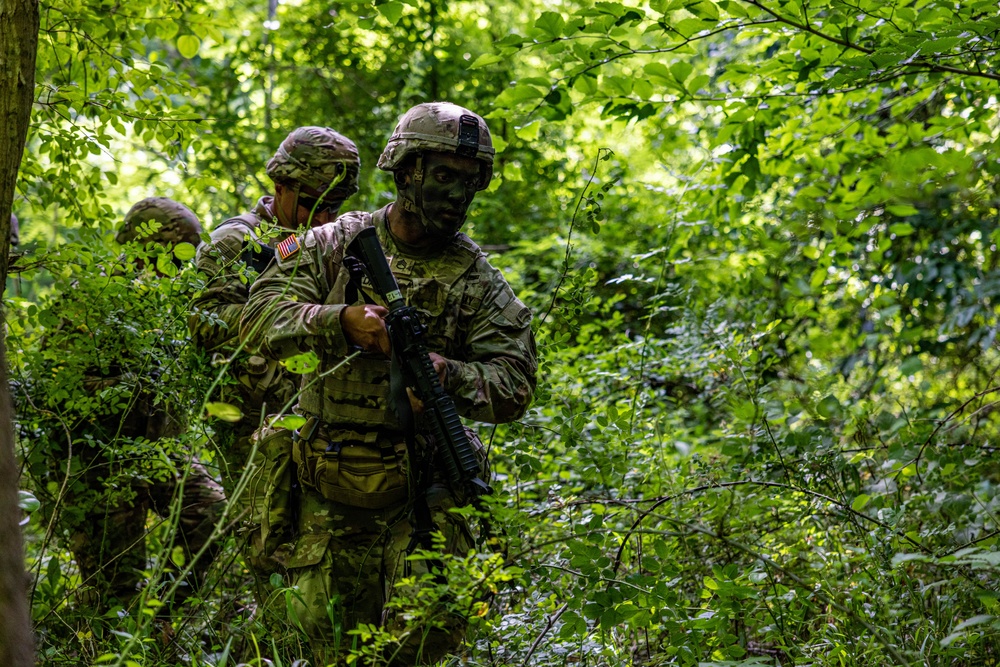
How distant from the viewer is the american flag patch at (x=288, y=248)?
131 inches

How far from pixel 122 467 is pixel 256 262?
1.05 m

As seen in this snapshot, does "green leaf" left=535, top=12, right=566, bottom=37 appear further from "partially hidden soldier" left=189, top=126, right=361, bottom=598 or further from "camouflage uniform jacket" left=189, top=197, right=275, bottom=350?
"camouflage uniform jacket" left=189, top=197, right=275, bottom=350

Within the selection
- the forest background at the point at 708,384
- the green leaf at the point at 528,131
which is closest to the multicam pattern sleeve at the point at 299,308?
the forest background at the point at 708,384

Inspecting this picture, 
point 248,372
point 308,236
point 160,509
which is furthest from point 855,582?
point 160,509

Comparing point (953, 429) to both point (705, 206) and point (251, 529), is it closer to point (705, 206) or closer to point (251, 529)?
point (705, 206)

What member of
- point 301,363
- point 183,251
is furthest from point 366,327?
point 183,251

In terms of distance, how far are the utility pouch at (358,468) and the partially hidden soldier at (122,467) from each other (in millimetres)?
603

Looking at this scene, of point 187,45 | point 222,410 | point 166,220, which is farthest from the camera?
point 166,220

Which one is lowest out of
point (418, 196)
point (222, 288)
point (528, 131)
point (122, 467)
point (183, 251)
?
point (122, 467)

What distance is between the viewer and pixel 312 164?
165 inches

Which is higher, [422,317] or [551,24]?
[551,24]

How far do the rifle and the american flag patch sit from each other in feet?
1.97

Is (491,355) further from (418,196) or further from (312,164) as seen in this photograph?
(312,164)

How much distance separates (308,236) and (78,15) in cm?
143
